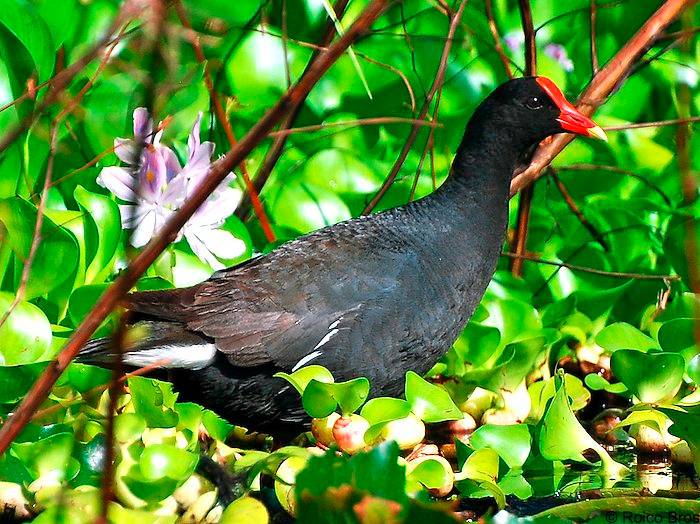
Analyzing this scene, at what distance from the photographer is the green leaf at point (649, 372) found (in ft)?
8.60

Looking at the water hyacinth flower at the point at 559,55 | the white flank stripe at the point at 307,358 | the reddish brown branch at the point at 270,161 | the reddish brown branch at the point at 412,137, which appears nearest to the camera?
the white flank stripe at the point at 307,358

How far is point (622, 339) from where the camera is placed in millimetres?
2979

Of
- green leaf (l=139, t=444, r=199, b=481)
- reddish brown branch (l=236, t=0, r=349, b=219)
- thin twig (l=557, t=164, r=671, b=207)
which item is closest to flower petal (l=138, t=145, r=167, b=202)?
reddish brown branch (l=236, t=0, r=349, b=219)

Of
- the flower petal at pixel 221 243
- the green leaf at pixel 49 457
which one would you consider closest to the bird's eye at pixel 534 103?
the flower petal at pixel 221 243

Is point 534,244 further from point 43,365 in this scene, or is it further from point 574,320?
point 43,365

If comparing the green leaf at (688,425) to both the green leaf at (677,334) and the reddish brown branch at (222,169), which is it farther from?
the reddish brown branch at (222,169)

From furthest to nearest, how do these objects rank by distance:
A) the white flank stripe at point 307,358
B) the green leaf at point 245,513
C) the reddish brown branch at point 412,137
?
the reddish brown branch at point 412,137 → the white flank stripe at point 307,358 → the green leaf at point 245,513

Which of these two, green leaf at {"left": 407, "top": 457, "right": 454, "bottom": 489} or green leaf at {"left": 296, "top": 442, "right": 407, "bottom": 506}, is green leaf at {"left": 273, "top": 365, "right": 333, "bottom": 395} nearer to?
green leaf at {"left": 407, "top": 457, "right": 454, "bottom": 489}

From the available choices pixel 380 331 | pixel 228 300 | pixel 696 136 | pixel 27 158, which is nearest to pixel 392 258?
pixel 380 331

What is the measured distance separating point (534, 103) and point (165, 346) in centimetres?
123

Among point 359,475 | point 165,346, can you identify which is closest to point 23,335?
point 165,346

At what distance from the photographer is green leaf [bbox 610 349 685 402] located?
8.60ft

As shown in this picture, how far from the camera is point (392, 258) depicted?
2.73 metres

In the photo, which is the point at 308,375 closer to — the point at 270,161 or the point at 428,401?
the point at 428,401
